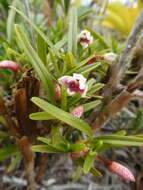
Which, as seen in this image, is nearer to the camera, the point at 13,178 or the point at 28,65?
the point at 28,65

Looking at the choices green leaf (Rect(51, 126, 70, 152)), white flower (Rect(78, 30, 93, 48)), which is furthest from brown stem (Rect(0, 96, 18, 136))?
white flower (Rect(78, 30, 93, 48))

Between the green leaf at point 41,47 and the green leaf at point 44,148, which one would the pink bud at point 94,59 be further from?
the green leaf at point 44,148

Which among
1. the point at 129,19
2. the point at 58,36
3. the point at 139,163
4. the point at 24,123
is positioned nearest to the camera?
the point at 24,123

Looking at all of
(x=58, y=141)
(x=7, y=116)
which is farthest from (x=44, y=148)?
(x=7, y=116)

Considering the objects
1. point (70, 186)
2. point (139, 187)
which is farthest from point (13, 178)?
point (139, 187)

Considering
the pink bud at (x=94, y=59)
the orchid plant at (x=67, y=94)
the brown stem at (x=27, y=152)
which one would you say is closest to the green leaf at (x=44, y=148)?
the orchid plant at (x=67, y=94)

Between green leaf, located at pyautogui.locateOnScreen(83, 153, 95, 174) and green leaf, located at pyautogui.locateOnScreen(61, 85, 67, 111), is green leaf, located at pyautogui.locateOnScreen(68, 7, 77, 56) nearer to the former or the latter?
green leaf, located at pyautogui.locateOnScreen(61, 85, 67, 111)

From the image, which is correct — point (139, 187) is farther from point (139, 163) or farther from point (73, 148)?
point (73, 148)
